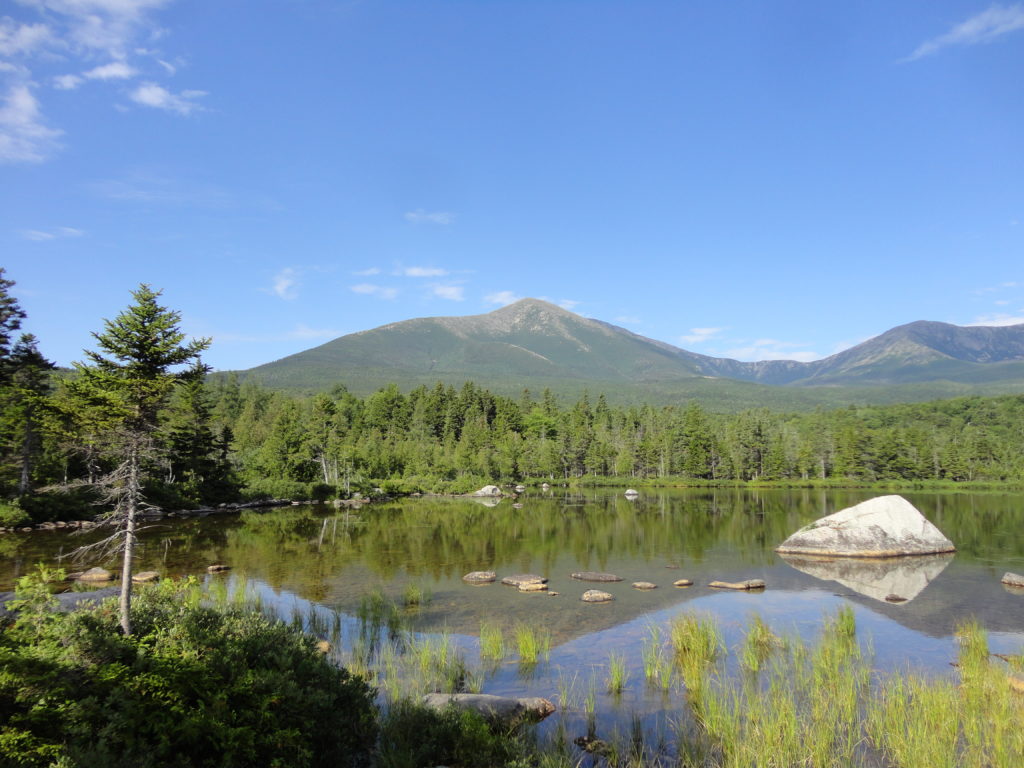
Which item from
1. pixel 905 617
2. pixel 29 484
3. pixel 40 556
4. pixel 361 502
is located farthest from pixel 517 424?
pixel 905 617

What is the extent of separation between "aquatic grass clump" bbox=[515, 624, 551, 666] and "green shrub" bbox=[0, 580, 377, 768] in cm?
518

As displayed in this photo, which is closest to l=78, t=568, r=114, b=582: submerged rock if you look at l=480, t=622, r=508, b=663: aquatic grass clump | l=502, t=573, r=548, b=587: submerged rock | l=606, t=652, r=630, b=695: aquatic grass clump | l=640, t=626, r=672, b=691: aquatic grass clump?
l=502, t=573, r=548, b=587: submerged rock

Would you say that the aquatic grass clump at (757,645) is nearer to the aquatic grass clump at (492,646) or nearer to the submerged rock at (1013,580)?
the aquatic grass clump at (492,646)

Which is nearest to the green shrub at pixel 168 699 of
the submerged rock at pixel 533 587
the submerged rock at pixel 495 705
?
the submerged rock at pixel 495 705

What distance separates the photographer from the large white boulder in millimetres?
30438

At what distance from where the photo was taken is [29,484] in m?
45.6

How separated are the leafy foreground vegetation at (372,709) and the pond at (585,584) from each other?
1.37 m

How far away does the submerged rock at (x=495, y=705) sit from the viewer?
9.86 meters

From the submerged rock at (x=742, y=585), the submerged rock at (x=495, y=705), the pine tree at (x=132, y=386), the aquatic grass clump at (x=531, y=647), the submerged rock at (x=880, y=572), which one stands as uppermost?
the pine tree at (x=132, y=386)

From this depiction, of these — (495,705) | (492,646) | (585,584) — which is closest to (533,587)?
(585,584)

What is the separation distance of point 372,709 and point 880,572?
86.8 feet

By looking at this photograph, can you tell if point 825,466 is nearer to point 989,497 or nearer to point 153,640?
point 989,497

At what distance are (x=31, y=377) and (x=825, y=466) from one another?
12365 cm

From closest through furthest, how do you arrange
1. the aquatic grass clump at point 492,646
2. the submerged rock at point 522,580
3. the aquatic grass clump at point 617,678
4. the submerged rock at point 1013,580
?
the aquatic grass clump at point 617,678 → the aquatic grass clump at point 492,646 → the submerged rock at point 1013,580 → the submerged rock at point 522,580
